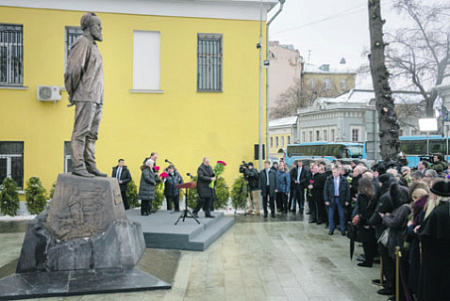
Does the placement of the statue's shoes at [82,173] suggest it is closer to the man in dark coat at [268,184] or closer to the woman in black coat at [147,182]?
the woman in black coat at [147,182]

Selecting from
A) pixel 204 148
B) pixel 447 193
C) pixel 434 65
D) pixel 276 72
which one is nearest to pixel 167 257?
pixel 447 193

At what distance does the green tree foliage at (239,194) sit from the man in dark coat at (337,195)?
4.18 meters

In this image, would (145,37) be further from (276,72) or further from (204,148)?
(276,72)

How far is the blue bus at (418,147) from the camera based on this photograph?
29608mm

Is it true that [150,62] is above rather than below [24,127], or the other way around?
above

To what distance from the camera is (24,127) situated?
15.2m

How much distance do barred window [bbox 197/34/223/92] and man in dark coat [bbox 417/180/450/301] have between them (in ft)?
40.2

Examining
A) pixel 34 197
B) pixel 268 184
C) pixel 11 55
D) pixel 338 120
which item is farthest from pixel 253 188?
pixel 338 120

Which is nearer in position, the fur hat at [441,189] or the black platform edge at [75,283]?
the fur hat at [441,189]

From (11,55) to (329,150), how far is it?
27691 mm

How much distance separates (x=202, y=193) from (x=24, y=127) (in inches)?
302

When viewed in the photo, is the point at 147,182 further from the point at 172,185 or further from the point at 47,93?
the point at 47,93

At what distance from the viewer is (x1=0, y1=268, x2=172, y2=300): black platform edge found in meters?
6.24

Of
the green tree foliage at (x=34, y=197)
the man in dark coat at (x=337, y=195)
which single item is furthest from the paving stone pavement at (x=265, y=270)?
the green tree foliage at (x=34, y=197)
